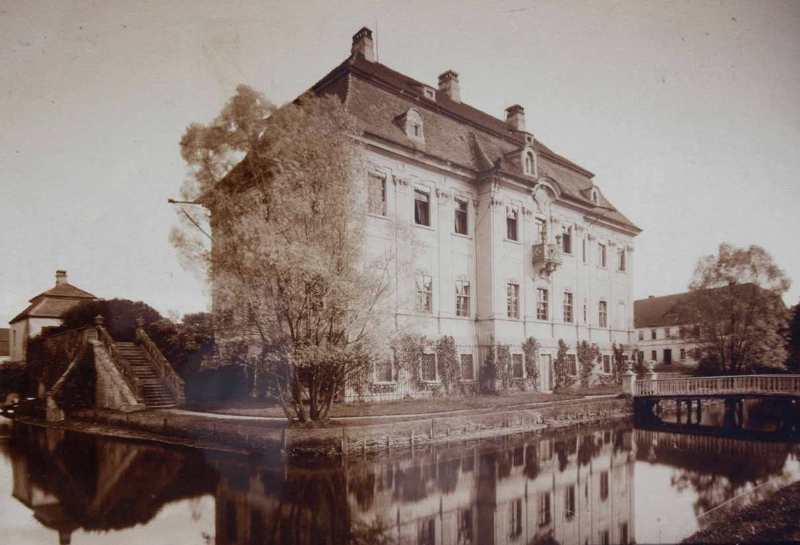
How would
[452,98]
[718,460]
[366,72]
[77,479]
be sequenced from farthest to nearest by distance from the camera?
[452,98] → [366,72] → [718,460] → [77,479]

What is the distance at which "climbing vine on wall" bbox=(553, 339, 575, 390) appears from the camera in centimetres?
2712

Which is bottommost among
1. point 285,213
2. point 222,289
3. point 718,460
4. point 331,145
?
point 718,460

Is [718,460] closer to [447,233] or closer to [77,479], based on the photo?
[447,233]

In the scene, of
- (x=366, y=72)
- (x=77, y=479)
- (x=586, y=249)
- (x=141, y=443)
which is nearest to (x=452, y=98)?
(x=366, y=72)

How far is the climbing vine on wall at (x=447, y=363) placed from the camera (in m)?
22.1

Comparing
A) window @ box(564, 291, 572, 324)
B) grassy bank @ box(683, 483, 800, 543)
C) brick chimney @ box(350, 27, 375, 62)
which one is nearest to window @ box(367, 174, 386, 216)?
brick chimney @ box(350, 27, 375, 62)

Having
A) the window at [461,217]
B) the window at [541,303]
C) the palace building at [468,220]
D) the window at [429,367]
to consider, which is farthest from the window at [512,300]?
the window at [429,367]

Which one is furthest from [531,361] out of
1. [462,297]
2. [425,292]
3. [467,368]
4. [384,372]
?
[384,372]

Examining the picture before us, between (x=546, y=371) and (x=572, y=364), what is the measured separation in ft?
8.86

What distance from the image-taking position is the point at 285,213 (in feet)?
42.1

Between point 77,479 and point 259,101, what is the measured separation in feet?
31.2

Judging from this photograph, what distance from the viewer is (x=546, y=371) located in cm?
2678

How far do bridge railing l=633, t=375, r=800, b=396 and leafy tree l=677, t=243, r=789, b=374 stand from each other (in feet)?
26.6

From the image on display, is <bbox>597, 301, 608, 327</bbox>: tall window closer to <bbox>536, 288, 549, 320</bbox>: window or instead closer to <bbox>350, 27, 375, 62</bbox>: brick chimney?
<bbox>536, 288, 549, 320</bbox>: window
